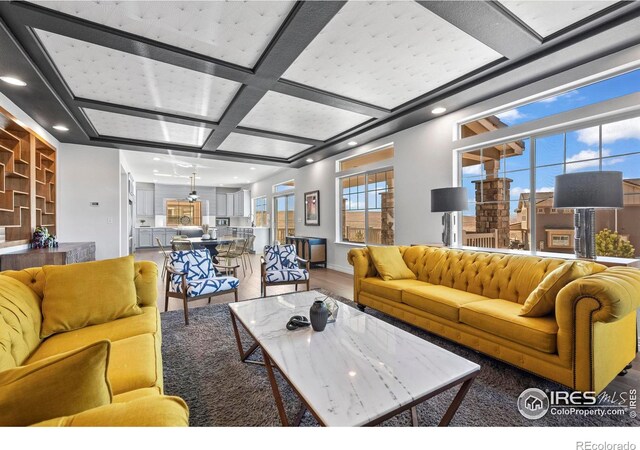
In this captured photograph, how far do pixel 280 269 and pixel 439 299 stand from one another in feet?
7.17

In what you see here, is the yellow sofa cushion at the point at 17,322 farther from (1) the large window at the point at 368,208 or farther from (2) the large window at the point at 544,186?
(1) the large window at the point at 368,208

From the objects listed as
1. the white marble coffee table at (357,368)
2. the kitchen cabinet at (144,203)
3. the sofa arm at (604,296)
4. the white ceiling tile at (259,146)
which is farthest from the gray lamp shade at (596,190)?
the kitchen cabinet at (144,203)

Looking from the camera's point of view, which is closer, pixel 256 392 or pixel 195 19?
pixel 256 392

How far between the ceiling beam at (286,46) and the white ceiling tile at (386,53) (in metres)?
0.12

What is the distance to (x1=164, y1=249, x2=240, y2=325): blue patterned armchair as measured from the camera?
308 centimetres

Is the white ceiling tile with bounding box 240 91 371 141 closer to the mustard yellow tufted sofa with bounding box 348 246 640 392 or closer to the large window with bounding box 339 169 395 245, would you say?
the large window with bounding box 339 169 395 245

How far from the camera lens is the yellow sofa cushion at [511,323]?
71.4 inches

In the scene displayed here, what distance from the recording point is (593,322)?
5.33 feet

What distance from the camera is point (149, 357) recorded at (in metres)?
1.46

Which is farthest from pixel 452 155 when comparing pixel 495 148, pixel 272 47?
pixel 272 47

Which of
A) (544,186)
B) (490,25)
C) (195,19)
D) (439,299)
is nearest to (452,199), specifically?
(544,186)

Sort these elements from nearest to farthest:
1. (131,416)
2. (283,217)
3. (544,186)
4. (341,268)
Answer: (131,416) < (544,186) < (341,268) < (283,217)

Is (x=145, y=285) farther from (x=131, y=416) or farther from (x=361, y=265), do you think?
(x=361, y=265)

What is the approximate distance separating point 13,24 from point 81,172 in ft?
12.5
